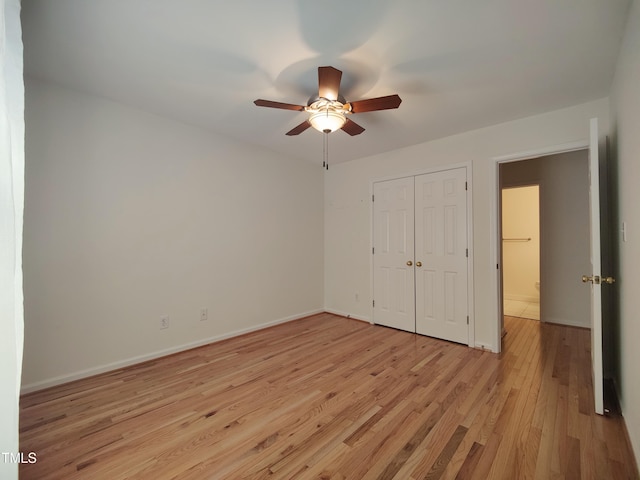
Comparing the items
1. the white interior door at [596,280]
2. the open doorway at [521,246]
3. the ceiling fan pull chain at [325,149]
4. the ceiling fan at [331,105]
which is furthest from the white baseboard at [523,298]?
the ceiling fan at [331,105]

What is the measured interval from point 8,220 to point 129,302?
6.40 ft

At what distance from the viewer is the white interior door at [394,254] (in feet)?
12.1

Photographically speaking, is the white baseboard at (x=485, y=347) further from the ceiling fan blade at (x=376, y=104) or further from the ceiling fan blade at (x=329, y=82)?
the ceiling fan blade at (x=329, y=82)

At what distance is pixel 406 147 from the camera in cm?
370

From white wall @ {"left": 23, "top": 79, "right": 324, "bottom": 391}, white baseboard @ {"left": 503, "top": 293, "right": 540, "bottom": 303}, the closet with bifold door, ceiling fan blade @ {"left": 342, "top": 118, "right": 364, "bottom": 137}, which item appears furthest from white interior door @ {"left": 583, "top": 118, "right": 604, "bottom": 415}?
white baseboard @ {"left": 503, "top": 293, "right": 540, "bottom": 303}

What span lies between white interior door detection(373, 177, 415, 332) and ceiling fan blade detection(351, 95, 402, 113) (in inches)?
71.0

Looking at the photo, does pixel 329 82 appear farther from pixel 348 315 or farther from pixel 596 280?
pixel 348 315

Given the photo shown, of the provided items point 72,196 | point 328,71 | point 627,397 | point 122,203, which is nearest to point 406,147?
point 328,71

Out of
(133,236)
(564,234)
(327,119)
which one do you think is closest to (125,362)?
(133,236)

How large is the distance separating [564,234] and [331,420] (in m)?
4.13

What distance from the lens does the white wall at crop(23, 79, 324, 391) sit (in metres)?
2.25

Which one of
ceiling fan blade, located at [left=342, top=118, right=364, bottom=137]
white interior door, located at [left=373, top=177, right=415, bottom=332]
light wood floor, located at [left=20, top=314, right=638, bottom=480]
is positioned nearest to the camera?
light wood floor, located at [left=20, top=314, right=638, bottom=480]

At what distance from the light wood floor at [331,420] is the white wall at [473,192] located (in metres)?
0.94

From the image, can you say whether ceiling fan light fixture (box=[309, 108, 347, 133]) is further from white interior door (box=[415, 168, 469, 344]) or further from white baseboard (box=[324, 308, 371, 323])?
white baseboard (box=[324, 308, 371, 323])
